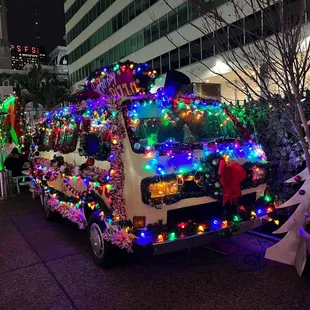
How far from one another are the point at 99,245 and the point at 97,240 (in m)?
0.07

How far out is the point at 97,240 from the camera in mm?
4590

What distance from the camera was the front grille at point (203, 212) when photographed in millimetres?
3914

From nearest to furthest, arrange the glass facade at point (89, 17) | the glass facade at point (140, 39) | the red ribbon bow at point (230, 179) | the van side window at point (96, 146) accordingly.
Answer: the red ribbon bow at point (230, 179) < the van side window at point (96, 146) < the glass facade at point (140, 39) < the glass facade at point (89, 17)

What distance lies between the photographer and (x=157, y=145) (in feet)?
13.5

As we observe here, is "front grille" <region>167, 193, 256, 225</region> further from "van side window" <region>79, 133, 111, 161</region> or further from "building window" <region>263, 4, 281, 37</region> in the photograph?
"building window" <region>263, 4, 281, 37</region>

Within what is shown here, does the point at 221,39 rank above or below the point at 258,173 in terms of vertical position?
above

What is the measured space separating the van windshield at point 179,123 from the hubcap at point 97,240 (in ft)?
4.57

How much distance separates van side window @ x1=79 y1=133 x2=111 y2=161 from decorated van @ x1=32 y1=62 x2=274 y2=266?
0.01 meters

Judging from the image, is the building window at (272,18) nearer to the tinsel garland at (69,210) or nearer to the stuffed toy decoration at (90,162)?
the stuffed toy decoration at (90,162)

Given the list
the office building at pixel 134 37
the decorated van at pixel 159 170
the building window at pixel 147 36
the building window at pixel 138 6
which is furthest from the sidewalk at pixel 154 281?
the building window at pixel 138 6

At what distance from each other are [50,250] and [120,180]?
2368 millimetres

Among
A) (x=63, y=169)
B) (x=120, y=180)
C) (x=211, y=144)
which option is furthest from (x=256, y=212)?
(x=63, y=169)

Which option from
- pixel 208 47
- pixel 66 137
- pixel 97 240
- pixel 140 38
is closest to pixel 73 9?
pixel 140 38

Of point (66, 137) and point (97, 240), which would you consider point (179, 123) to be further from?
point (66, 137)
